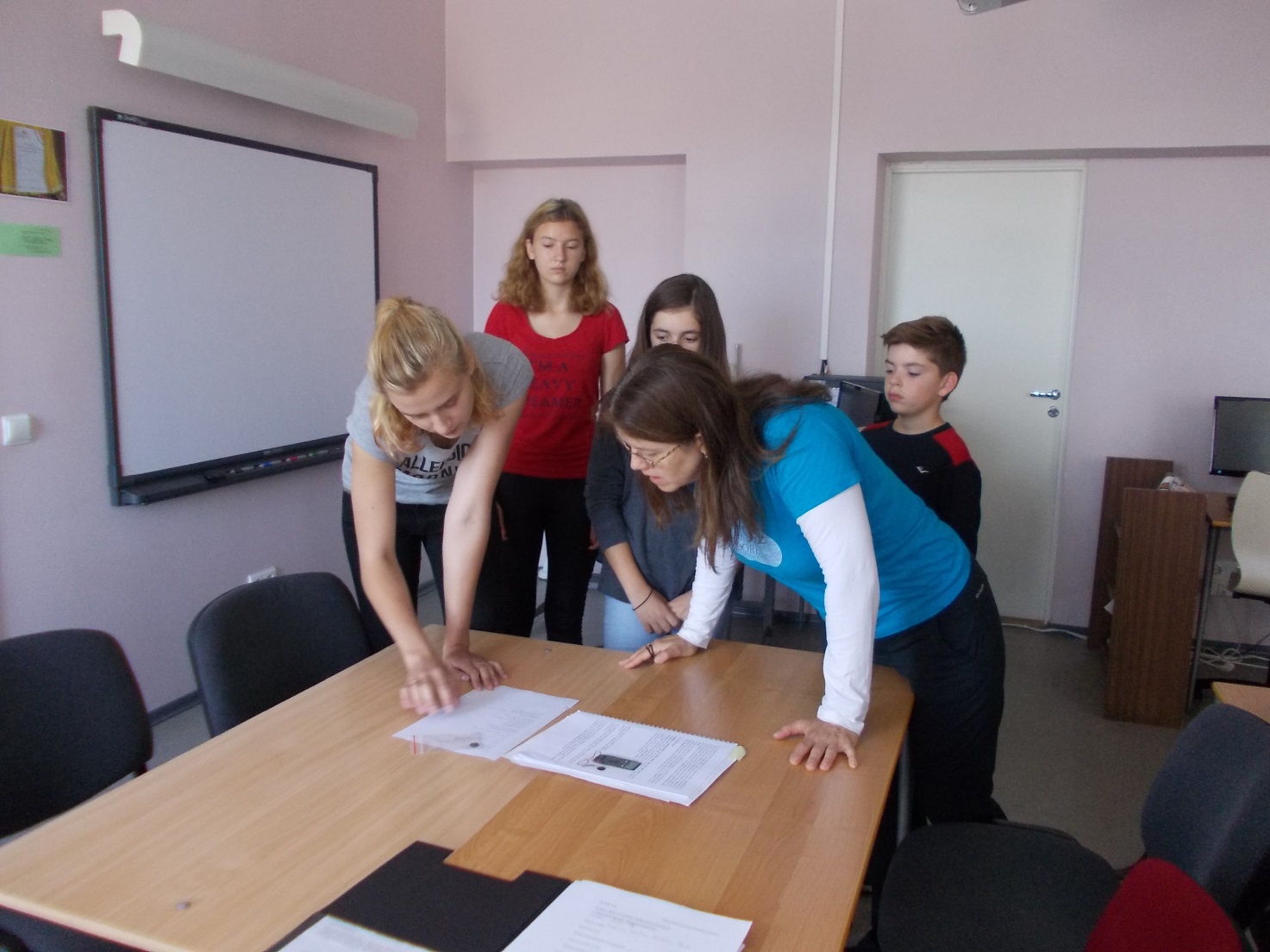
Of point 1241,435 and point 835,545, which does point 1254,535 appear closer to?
point 1241,435

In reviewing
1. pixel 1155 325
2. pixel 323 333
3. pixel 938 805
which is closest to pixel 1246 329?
pixel 1155 325

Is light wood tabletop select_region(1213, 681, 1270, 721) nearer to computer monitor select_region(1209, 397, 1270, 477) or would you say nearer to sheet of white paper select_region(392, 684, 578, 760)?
sheet of white paper select_region(392, 684, 578, 760)

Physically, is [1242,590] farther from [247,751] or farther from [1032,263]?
[247,751]

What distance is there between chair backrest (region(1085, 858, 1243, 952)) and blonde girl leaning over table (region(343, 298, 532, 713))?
100 cm

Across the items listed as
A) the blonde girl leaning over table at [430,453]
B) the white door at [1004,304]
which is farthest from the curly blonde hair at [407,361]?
the white door at [1004,304]

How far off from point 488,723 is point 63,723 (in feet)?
2.45

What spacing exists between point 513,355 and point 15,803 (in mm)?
1147

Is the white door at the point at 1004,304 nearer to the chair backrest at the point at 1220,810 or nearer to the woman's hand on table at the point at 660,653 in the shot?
the woman's hand on table at the point at 660,653

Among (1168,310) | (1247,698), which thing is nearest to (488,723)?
(1247,698)

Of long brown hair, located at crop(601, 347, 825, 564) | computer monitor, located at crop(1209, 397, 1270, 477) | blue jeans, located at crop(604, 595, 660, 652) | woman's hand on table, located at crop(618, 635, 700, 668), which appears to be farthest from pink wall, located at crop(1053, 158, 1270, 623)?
long brown hair, located at crop(601, 347, 825, 564)

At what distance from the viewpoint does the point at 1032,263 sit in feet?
13.5

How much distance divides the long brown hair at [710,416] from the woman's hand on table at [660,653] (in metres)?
0.39

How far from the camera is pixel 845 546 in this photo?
1355 mm

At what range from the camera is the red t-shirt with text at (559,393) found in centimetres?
249
